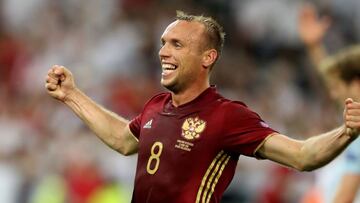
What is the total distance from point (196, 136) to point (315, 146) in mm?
762

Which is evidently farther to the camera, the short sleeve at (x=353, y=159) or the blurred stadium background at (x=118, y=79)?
the blurred stadium background at (x=118, y=79)

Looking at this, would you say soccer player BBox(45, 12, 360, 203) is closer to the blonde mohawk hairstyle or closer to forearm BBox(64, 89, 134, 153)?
the blonde mohawk hairstyle

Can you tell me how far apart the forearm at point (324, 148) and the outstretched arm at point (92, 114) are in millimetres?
1403

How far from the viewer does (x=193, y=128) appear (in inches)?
263

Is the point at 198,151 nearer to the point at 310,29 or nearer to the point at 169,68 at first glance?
the point at 169,68

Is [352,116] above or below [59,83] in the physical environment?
below

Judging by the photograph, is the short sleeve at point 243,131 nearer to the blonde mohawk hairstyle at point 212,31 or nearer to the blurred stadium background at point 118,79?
the blonde mohawk hairstyle at point 212,31

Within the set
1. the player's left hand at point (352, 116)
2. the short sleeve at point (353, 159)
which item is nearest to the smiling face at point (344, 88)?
the short sleeve at point (353, 159)

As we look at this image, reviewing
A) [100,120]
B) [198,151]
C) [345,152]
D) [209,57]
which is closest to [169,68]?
[209,57]

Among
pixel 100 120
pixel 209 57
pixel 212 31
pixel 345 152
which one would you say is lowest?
pixel 100 120

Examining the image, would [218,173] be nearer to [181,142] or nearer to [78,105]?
[181,142]

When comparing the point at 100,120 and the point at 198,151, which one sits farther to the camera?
the point at 100,120

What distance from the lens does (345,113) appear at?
19.4 ft

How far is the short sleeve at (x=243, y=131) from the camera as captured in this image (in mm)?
6488
